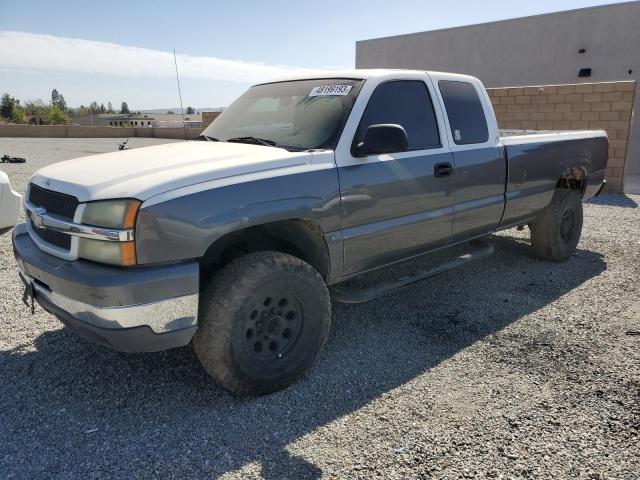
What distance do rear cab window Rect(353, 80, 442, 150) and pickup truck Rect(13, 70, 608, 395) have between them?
0.01m

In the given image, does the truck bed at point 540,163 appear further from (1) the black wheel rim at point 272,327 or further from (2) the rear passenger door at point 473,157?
(1) the black wheel rim at point 272,327

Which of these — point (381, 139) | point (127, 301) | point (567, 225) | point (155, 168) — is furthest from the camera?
point (567, 225)

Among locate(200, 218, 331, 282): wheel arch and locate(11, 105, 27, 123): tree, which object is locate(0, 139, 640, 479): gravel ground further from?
locate(11, 105, 27, 123): tree

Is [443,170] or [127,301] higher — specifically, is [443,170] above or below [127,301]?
above

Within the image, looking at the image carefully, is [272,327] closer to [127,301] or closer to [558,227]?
[127,301]

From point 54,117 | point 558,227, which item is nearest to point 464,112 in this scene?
point 558,227

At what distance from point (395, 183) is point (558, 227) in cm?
296

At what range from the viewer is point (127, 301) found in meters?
2.57

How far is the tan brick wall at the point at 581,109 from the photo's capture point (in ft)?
32.6

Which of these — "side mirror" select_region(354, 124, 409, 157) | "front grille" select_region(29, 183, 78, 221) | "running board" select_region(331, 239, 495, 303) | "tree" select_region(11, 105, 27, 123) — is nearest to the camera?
"front grille" select_region(29, 183, 78, 221)

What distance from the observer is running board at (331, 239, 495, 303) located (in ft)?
12.0

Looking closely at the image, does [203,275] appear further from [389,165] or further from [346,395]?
[389,165]

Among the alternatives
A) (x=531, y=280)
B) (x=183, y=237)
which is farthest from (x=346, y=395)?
(x=531, y=280)

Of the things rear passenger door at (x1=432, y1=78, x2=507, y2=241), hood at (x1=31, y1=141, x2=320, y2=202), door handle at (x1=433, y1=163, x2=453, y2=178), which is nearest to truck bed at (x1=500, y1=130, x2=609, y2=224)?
rear passenger door at (x1=432, y1=78, x2=507, y2=241)
